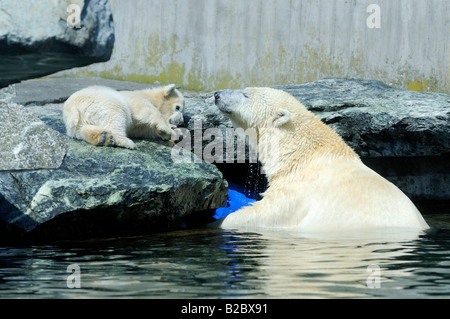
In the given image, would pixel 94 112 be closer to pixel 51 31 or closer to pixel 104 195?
pixel 104 195

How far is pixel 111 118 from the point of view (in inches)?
189

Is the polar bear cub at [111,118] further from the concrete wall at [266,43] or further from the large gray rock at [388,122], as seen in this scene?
the concrete wall at [266,43]

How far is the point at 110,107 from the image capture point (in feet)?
15.8

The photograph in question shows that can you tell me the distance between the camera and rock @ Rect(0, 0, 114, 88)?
2203 mm

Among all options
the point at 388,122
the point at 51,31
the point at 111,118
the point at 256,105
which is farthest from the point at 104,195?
the point at 388,122

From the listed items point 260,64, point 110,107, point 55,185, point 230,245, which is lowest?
point 230,245

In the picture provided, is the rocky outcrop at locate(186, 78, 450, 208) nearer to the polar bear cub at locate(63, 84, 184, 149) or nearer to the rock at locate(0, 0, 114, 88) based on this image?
the polar bear cub at locate(63, 84, 184, 149)

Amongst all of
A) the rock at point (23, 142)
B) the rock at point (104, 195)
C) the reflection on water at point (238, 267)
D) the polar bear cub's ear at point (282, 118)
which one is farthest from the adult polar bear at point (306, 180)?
the rock at point (23, 142)

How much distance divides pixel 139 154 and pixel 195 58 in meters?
4.06

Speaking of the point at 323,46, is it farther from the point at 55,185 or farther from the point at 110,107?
the point at 55,185

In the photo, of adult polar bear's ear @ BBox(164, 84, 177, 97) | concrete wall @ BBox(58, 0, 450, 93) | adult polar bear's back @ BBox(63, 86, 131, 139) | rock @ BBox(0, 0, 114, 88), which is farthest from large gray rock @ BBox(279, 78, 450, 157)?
rock @ BBox(0, 0, 114, 88)
